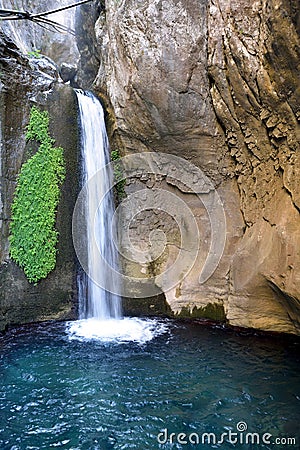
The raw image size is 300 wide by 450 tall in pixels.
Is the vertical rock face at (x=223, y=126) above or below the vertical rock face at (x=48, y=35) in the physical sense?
below

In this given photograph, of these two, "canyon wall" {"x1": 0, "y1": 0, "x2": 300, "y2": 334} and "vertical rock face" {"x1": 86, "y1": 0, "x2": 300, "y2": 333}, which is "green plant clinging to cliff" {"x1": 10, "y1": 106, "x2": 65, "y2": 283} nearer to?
"canyon wall" {"x1": 0, "y1": 0, "x2": 300, "y2": 334}

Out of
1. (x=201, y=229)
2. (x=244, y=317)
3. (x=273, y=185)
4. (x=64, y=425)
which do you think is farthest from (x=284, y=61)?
(x=64, y=425)

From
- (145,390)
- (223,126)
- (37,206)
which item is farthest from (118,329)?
(223,126)

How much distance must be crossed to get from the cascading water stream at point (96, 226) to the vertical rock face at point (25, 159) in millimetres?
225

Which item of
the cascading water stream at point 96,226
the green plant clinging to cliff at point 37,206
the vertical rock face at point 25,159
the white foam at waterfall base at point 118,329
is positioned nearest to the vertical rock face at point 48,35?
the vertical rock face at point 25,159

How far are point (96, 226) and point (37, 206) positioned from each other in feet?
4.03

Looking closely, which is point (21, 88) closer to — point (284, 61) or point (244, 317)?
point (284, 61)

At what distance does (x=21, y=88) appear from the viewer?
6.99 m

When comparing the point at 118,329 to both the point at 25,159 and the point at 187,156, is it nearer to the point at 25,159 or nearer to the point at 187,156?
the point at 187,156

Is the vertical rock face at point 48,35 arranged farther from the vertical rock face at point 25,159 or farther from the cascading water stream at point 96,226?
the cascading water stream at point 96,226

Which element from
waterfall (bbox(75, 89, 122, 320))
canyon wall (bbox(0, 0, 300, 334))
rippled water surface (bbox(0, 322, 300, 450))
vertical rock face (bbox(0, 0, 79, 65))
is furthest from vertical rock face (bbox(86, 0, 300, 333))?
vertical rock face (bbox(0, 0, 79, 65))

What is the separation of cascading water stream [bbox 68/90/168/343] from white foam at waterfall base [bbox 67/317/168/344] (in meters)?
0.02

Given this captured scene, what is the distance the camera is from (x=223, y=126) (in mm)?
6805

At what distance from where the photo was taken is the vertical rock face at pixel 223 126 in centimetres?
564
